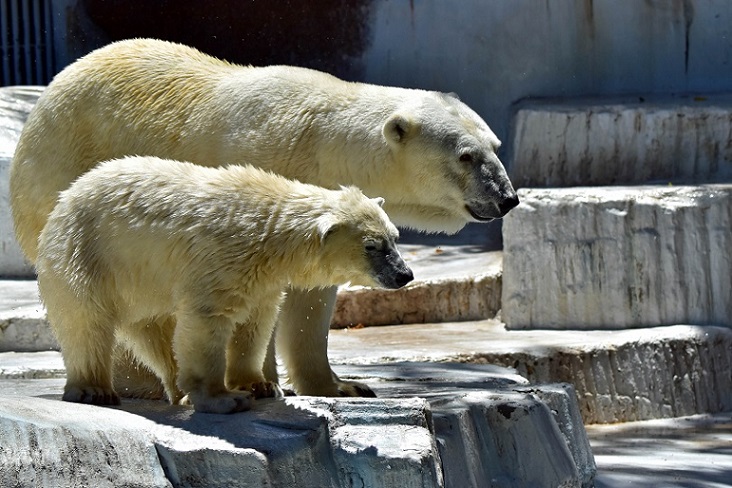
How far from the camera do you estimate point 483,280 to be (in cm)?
891

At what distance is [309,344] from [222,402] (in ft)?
3.17

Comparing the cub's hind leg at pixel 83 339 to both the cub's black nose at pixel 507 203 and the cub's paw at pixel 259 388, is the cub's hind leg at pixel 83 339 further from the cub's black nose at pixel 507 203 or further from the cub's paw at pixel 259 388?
the cub's black nose at pixel 507 203

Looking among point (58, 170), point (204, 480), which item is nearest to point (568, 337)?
point (58, 170)

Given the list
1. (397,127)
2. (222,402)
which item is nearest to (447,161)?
(397,127)

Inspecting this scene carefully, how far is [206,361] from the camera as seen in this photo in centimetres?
448

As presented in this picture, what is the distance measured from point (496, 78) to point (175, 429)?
7.25 meters

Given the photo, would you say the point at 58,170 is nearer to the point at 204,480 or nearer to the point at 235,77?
the point at 235,77

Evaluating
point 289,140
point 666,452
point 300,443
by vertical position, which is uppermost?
point 289,140

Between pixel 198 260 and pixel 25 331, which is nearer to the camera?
pixel 198 260

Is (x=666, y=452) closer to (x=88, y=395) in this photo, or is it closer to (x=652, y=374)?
(x=652, y=374)

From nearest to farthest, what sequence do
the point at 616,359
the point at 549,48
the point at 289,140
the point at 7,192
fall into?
the point at 289,140, the point at 616,359, the point at 7,192, the point at 549,48

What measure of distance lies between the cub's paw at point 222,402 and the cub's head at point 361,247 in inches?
20.5

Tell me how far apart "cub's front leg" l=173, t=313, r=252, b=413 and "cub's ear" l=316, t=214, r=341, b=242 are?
0.43 meters

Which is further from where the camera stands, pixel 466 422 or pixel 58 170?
pixel 58 170
